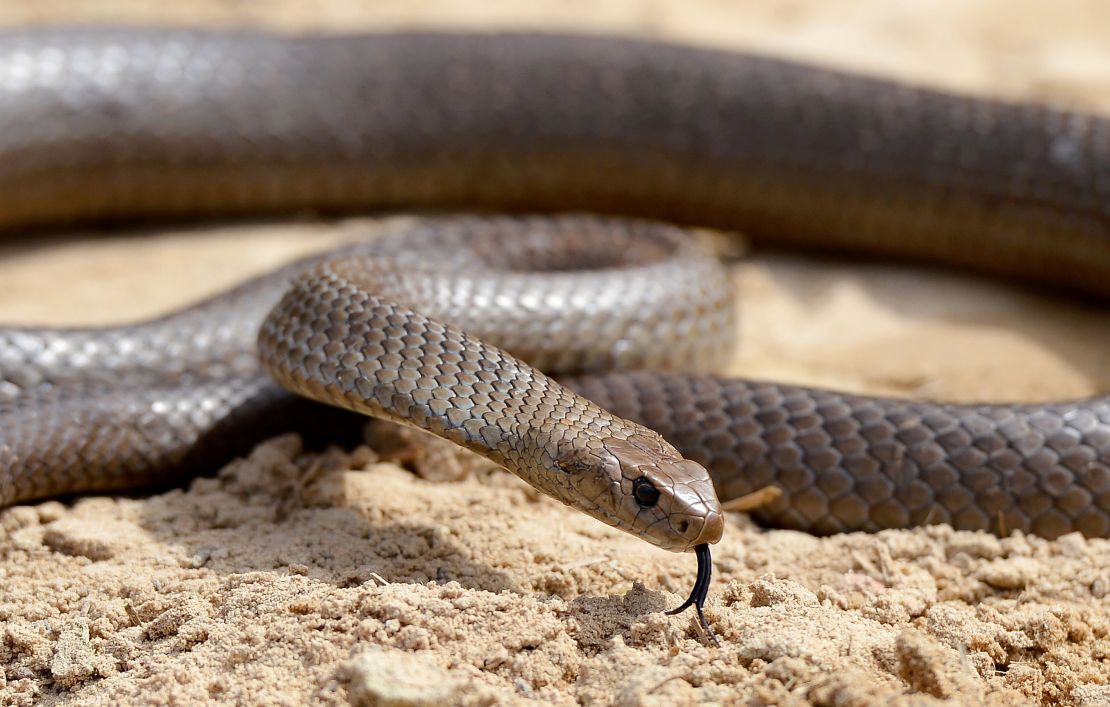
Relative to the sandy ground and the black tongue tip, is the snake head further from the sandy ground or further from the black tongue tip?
the sandy ground

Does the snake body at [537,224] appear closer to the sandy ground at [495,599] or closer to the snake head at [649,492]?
the snake head at [649,492]

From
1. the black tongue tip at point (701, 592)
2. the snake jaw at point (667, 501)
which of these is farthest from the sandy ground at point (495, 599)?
the snake jaw at point (667, 501)

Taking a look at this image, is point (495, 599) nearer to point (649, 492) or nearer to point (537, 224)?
point (649, 492)

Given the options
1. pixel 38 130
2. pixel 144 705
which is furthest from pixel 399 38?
pixel 144 705

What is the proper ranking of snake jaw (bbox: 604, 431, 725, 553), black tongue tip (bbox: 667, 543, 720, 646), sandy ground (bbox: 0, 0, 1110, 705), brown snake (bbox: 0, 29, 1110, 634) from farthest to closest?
brown snake (bbox: 0, 29, 1110, 634)
snake jaw (bbox: 604, 431, 725, 553)
black tongue tip (bbox: 667, 543, 720, 646)
sandy ground (bbox: 0, 0, 1110, 705)

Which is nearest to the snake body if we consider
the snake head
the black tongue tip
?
the snake head

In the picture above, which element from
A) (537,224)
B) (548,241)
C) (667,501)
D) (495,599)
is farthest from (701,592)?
(537,224)
